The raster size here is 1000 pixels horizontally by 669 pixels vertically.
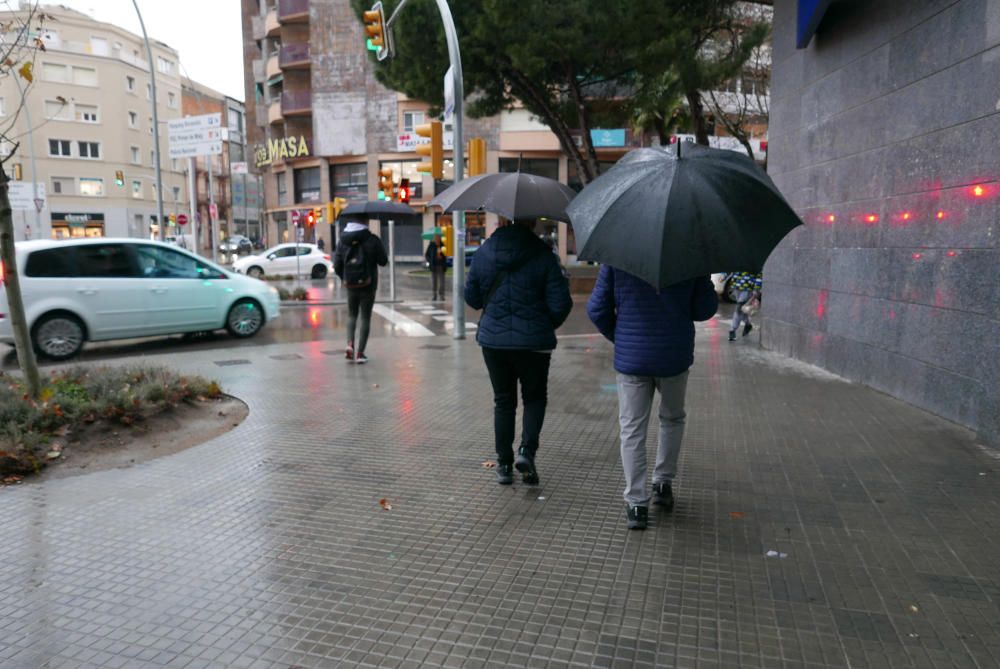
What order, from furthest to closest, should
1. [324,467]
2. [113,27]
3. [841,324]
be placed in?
[113,27] < [841,324] < [324,467]

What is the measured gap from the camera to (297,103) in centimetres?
4550

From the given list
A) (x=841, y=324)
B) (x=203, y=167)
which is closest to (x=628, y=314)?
(x=841, y=324)

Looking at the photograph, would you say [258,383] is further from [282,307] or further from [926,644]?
[282,307]

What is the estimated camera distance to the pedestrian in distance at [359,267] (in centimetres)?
927

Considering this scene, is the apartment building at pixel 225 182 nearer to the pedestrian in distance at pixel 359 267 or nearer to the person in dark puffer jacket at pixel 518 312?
the pedestrian in distance at pixel 359 267

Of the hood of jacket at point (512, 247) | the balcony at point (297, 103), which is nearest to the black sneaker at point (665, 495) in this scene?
the hood of jacket at point (512, 247)

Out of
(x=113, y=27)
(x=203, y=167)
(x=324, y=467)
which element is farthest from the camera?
(x=203, y=167)

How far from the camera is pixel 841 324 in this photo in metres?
8.32

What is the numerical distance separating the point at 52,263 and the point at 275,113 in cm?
4076

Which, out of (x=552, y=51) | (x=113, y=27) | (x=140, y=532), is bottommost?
(x=140, y=532)

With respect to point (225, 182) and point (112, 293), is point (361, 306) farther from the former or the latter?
point (225, 182)

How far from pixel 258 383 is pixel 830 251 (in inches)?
274

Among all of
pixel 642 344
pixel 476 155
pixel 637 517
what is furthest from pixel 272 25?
pixel 637 517

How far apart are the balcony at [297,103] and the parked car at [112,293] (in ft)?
120
